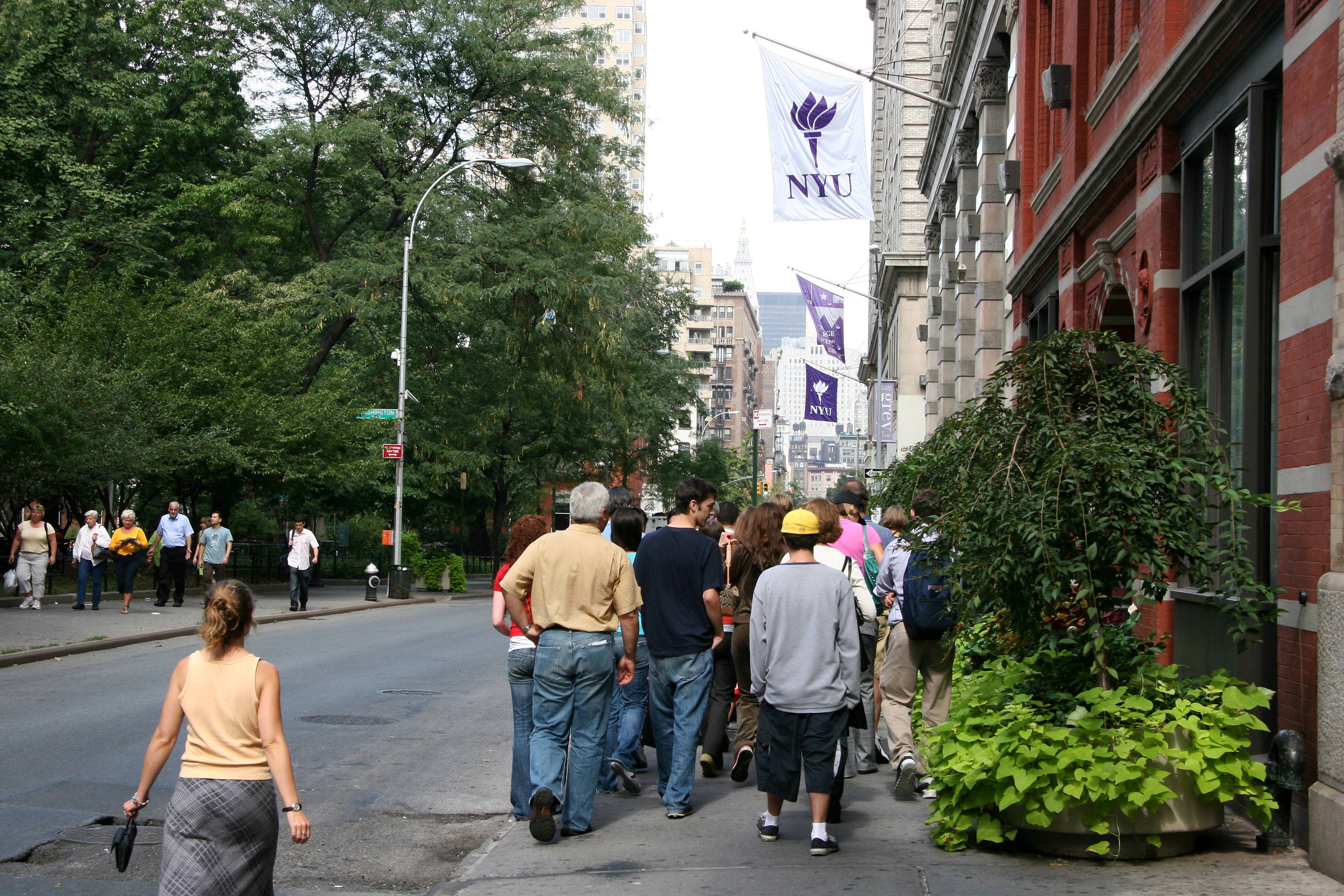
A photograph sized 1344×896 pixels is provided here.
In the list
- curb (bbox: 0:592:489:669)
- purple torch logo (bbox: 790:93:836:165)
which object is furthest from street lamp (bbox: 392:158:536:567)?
purple torch logo (bbox: 790:93:836:165)

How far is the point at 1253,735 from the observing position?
7.52 metres

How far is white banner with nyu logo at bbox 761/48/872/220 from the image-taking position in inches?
840

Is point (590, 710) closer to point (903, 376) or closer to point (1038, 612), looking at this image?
point (1038, 612)

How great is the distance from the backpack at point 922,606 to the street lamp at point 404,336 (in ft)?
73.8

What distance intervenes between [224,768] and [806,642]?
131 inches

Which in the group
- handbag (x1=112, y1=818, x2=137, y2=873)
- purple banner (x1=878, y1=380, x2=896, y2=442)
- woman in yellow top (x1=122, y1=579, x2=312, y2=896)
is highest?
purple banner (x1=878, y1=380, x2=896, y2=442)

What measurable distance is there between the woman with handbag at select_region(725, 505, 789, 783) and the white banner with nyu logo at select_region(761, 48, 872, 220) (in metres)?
13.5

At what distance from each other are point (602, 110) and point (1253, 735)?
30.6 m

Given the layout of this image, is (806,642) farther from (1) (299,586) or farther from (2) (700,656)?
(1) (299,586)

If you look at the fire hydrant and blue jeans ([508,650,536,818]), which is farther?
blue jeans ([508,650,536,818])

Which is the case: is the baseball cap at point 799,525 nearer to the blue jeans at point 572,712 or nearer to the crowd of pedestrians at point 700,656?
the crowd of pedestrians at point 700,656

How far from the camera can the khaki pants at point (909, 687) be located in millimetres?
8516

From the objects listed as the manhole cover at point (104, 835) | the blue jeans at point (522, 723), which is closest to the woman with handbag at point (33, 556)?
the manhole cover at point (104, 835)

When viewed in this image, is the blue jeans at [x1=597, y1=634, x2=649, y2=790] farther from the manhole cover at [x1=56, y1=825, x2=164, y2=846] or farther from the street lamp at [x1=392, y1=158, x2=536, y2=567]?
the street lamp at [x1=392, y1=158, x2=536, y2=567]
